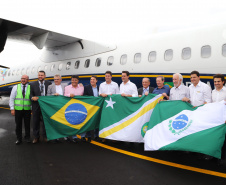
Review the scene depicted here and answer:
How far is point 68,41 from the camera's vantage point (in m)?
12.1

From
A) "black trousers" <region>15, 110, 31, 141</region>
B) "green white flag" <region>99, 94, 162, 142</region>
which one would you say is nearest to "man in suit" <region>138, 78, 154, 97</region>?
"green white flag" <region>99, 94, 162, 142</region>

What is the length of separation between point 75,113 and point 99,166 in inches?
82.9

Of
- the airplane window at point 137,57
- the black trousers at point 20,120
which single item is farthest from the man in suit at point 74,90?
the airplane window at point 137,57

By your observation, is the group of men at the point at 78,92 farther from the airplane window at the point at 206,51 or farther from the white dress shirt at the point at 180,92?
the airplane window at the point at 206,51

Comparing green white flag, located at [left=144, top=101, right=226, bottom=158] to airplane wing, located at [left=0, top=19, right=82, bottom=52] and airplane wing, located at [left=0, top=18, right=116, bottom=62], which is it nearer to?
airplane wing, located at [left=0, top=18, right=116, bottom=62]

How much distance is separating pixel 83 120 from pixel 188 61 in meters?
4.35

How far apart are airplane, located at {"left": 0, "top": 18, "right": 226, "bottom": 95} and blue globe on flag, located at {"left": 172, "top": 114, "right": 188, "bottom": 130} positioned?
123 inches

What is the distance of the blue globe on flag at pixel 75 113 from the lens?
5984mm

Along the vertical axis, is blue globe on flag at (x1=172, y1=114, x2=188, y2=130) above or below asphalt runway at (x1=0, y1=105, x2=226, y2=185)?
above

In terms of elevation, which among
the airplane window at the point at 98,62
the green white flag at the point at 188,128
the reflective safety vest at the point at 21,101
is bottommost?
the green white flag at the point at 188,128

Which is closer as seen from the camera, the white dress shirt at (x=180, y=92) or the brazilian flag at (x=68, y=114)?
the white dress shirt at (x=180, y=92)

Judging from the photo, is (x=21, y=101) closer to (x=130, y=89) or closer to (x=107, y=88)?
(x=107, y=88)

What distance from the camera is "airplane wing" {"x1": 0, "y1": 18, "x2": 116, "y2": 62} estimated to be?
1015cm

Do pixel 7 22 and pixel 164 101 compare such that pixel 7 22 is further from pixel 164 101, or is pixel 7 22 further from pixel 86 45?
pixel 164 101
